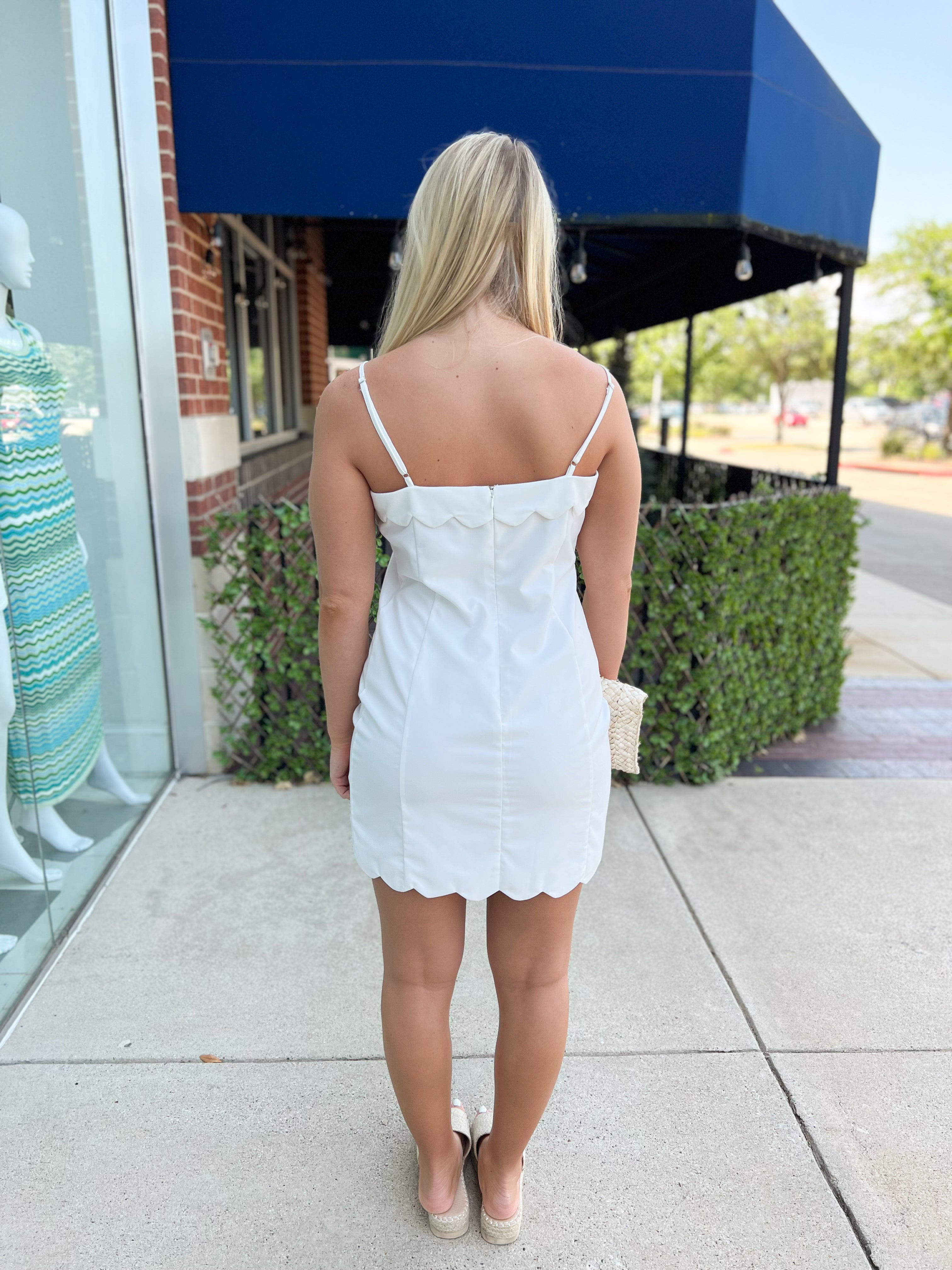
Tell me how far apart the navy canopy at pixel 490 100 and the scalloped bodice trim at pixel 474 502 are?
263 centimetres

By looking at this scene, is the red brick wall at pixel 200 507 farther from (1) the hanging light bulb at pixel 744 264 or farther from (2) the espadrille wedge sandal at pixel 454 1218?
(1) the hanging light bulb at pixel 744 264

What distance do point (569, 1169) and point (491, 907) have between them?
77 cm

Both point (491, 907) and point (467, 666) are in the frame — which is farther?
point (491, 907)

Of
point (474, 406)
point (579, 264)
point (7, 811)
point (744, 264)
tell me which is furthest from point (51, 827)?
point (744, 264)

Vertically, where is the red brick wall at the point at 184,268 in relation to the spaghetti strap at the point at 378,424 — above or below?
above

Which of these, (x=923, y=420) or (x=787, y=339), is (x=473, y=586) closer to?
(x=787, y=339)

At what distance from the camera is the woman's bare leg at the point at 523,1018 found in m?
1.68

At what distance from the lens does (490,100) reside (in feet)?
11.9

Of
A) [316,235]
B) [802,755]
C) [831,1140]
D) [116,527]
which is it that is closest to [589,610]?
[831,1140]

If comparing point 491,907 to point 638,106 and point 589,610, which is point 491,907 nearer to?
point 589,610

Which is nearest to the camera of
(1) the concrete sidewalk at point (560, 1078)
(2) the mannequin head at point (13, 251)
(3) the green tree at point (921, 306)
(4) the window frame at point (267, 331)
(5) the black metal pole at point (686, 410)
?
(1) the concrete sidewalk at point (560, 1078)

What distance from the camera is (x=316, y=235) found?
8406 millimetres

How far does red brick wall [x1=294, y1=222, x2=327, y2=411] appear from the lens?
8719 millimetres

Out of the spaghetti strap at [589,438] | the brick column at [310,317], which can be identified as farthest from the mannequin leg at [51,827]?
the brick column at [310,317]
